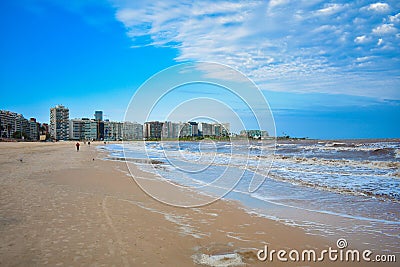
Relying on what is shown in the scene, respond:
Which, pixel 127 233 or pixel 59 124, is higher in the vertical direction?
pixel 59 124

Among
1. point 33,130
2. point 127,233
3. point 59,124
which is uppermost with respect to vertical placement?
point 59,124

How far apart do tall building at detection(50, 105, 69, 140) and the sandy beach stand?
169 meters

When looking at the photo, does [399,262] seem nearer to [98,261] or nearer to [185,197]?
[98,261]

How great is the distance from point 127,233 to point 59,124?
571 ft

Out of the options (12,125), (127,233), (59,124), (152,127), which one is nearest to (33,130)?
(59,124)

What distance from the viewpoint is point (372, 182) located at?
12500 millimetres

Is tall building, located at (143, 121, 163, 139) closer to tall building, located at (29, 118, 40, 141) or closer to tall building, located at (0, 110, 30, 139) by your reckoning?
tall building, located at (0, 110, 30, 139)

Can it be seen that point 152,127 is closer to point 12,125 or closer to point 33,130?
point 12,125

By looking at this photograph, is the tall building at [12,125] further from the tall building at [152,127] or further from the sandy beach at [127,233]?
the sandy beach at [127,233]

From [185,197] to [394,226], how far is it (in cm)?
568

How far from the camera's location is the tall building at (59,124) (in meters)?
159

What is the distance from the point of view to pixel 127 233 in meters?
5.27

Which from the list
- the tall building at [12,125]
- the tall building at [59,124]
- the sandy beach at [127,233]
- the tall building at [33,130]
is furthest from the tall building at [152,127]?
the tall building at [59,124]

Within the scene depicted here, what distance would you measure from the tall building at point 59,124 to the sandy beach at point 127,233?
169 metres
